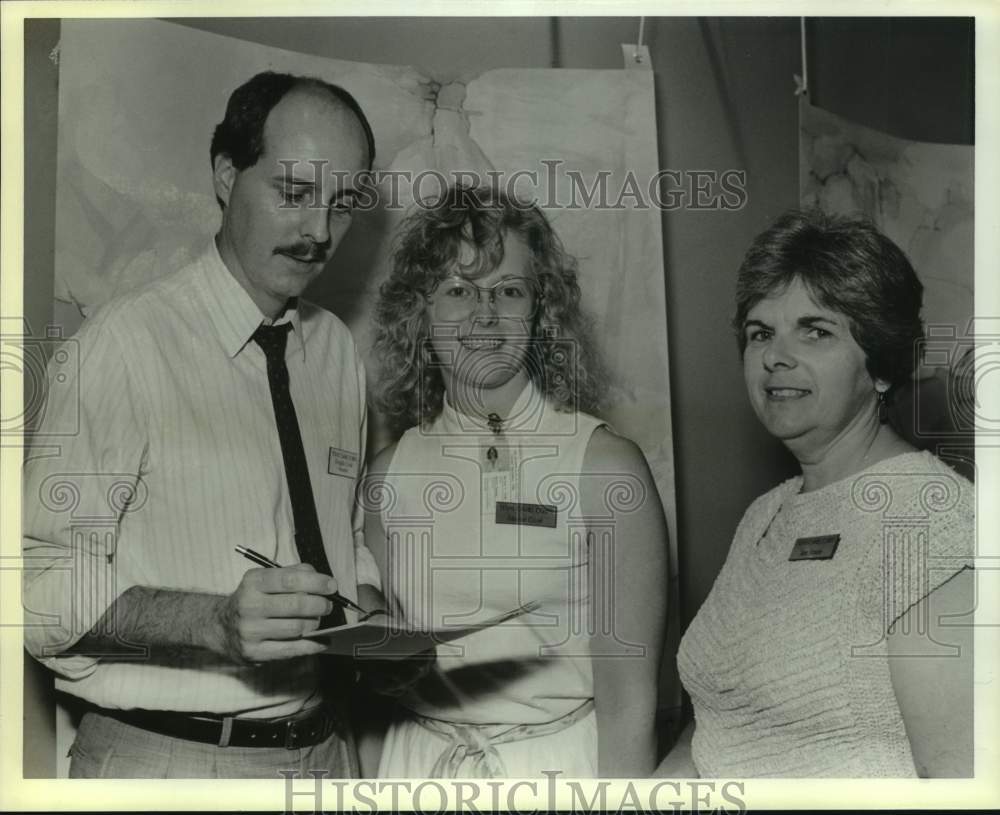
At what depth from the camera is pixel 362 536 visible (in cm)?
290

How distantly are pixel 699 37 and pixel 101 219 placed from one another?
148 cm

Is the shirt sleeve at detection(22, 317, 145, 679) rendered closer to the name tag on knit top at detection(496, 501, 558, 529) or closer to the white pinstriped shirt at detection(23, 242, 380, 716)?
the white pinstriped shirt at detection(23, 242, 380, 716)

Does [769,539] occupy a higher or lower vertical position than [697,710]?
higher

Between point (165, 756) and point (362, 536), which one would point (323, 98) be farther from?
point (165, 756)

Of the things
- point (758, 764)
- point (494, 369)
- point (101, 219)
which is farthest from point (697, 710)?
point (101, 219)

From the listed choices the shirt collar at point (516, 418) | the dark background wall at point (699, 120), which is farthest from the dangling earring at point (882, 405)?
the shirt collar at point (516, 418)

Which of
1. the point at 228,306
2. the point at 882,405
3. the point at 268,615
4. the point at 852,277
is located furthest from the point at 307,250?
the point at 882,405

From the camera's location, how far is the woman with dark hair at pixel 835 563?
2799mm

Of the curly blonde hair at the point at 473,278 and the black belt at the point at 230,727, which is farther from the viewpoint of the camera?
the curly blonde hair at the point at 473,278

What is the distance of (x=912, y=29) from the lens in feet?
9.86

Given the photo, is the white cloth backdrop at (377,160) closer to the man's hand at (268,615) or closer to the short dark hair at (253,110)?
the short dark hair at (253,110)

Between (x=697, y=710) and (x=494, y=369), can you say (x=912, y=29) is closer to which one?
(x=494, y=369)

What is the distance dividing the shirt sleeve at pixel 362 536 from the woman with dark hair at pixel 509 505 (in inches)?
1.0

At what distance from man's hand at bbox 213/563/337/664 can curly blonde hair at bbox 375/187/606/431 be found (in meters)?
0.44
